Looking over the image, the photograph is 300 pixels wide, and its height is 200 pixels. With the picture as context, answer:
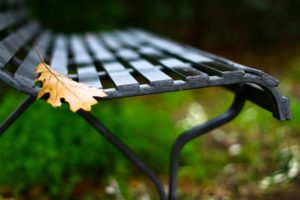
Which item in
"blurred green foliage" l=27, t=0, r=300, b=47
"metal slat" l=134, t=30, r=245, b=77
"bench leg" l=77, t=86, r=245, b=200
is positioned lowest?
"blurred green foliage" l=27, t=0, r=300, b=47

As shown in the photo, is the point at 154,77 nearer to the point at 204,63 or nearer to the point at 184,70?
the point at 184,70

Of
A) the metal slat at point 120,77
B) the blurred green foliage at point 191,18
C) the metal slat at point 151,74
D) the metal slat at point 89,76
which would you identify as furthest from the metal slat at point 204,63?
the blurred green foliage at point 191,18

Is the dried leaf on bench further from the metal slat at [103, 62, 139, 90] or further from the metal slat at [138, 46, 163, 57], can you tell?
the metal slat at [138, 46, 163, 57]

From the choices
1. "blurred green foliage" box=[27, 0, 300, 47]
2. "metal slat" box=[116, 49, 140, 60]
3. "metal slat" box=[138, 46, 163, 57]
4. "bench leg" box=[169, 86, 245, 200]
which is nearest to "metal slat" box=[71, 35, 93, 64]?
"metal slat" box=[116, 49, 140, 60]

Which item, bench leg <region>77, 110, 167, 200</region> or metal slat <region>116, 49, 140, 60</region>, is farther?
metal slat <region>116, 49, 140, 60</region>

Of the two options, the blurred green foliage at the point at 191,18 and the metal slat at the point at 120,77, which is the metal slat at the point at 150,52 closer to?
the metal slat at the point at 120,77

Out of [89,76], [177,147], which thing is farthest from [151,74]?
[177,147]
